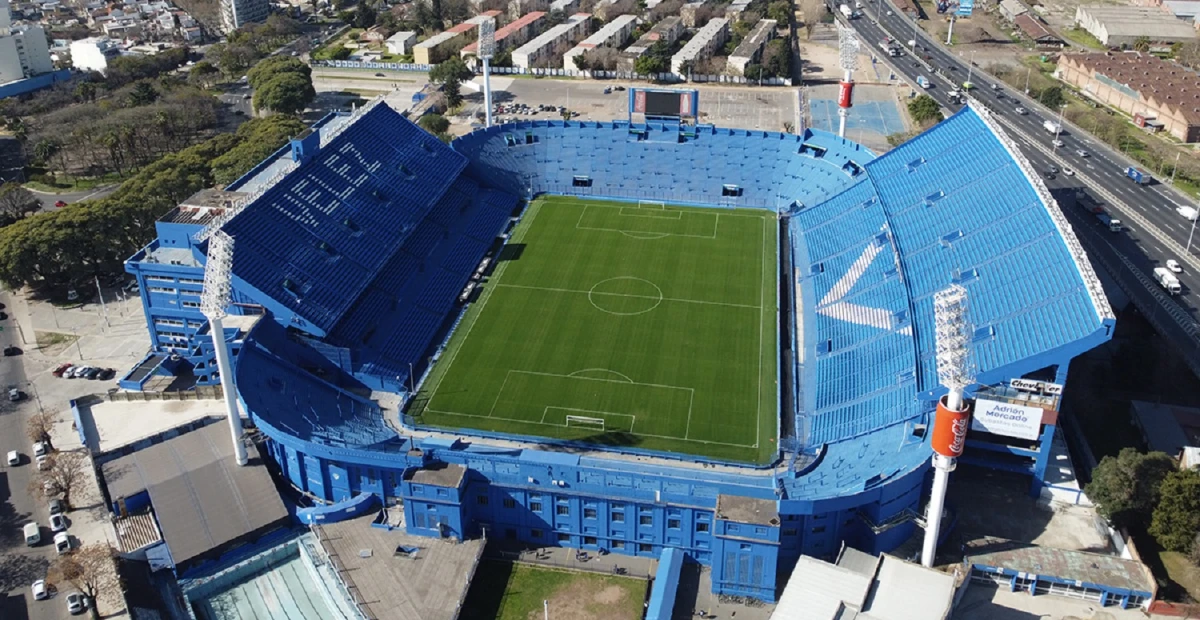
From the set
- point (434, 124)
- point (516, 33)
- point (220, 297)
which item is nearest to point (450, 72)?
point (434, 124)

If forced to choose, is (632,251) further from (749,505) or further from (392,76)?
(392,76)

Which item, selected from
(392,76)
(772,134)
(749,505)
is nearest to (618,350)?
(749,505)

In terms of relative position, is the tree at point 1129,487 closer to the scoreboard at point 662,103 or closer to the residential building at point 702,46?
the scoreboard at point 662,103

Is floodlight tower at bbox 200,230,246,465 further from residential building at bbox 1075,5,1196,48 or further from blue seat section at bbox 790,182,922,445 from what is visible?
residential building at bbox 1075,5,1196,48

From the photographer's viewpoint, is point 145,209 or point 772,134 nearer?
point 145,209

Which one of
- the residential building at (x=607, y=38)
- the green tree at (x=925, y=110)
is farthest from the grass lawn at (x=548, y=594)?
the residential building at (x=607, y=38)

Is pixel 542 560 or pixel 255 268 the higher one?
pixel 255 268
